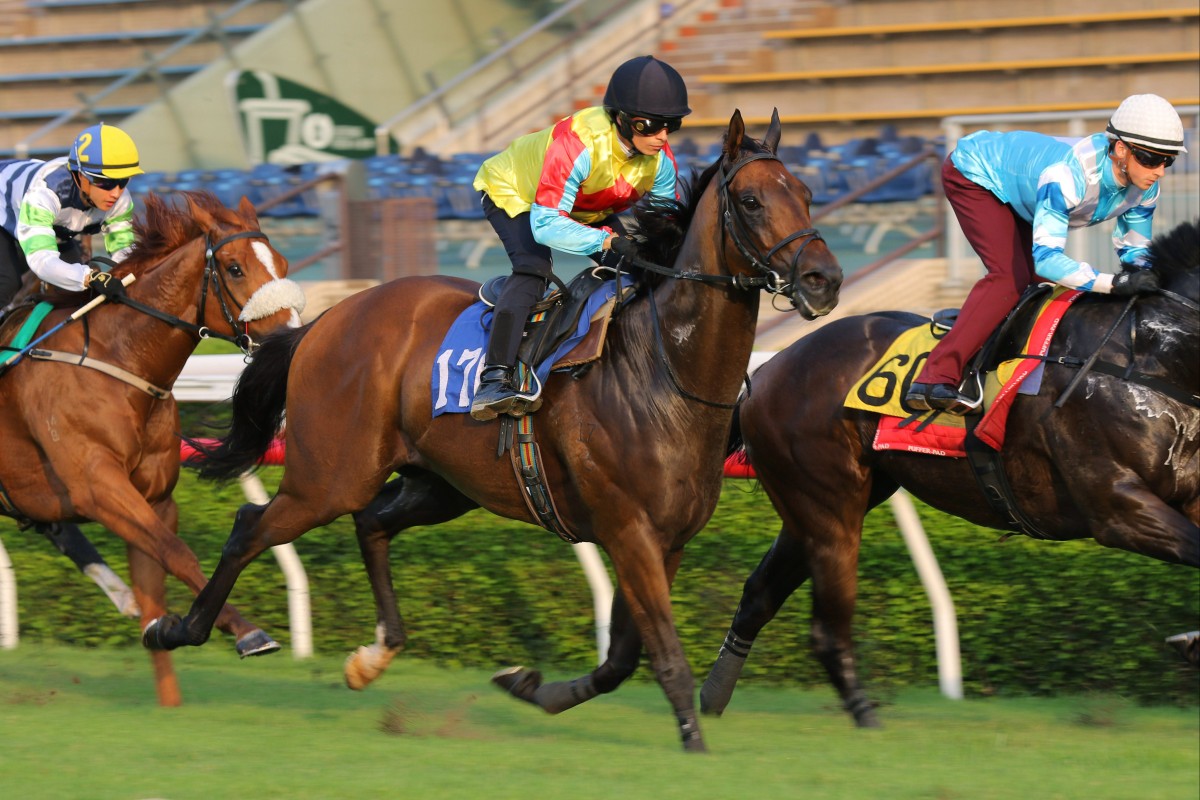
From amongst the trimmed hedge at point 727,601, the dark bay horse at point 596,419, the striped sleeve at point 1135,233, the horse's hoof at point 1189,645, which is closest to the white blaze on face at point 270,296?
the dark bay horse at point 596,419

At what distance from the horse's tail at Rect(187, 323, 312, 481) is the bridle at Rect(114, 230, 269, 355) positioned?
0.07 m

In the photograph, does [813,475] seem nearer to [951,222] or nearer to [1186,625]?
[1186,625]

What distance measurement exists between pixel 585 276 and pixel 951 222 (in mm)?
3667

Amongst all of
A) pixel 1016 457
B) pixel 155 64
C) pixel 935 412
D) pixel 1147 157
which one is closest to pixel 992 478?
pixel 1016 457

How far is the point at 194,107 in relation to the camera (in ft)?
46.7

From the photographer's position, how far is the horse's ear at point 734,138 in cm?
389

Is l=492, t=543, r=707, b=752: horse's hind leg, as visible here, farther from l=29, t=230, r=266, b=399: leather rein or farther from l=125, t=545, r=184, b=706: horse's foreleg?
l=29, t=230, r=266, b=399: leather rein

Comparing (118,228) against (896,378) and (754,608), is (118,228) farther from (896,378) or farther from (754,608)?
(896,378)

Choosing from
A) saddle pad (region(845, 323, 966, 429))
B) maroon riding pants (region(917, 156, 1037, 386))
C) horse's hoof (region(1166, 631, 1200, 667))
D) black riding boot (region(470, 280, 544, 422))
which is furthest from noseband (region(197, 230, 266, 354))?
horse's hoof (region(1166, 631, 1200, 667))

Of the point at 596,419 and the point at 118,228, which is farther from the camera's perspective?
the point at 118,228

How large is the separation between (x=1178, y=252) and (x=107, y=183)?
3.24m

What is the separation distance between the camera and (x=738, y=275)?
155 inches

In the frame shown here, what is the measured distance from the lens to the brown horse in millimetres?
4910

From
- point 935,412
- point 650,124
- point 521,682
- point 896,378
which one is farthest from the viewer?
point 896,378
